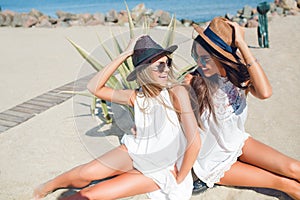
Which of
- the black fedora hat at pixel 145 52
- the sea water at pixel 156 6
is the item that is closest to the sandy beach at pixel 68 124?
the black fedora hat at pixel 145 52

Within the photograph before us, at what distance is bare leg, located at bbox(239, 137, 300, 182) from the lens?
234cm

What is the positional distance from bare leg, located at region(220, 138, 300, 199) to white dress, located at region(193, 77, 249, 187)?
71 millimetres

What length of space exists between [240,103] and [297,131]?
3.93 ft

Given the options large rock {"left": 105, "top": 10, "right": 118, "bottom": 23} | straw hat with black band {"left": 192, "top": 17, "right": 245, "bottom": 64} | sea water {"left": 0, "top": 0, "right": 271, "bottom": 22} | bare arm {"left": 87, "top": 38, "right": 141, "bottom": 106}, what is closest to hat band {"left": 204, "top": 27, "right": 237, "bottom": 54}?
straw hat with black band {"left": 192, "top": 17, "right": 245, "bottom": 64}

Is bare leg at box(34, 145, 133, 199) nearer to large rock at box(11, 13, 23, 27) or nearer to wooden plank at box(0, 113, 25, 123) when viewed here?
wooden plank at box(0, 113, 25, 123)

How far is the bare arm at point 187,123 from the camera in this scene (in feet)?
7.19

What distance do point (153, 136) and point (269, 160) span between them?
0.69m

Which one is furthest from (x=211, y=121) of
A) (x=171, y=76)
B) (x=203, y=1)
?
(x=203, y=1)

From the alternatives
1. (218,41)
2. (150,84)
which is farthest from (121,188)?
(218,41)

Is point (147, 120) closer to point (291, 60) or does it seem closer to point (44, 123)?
point (44, 123)

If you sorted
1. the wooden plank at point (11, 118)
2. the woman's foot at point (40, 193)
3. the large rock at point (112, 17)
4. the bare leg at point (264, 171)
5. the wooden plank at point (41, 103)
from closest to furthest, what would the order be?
the bare leg at point (264, 171), the woman's foot at point (40, 193), the wooden plank at point (11, 118), the wooden plank at point (41, 103), the large rock at point (112, 17)

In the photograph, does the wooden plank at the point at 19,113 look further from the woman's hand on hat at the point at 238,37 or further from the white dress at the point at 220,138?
the woman's hand on hat at the point at 238,37

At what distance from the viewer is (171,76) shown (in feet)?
7.31

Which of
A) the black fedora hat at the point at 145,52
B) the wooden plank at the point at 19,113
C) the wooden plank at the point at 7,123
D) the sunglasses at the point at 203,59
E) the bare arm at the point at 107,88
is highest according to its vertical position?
the black fedora hat at the point at 145,52
